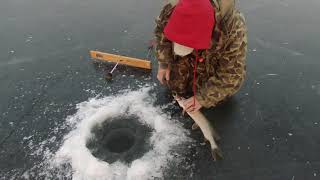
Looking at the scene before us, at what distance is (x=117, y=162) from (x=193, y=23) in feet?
4.04

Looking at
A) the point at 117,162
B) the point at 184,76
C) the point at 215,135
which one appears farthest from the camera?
the point at 184,76

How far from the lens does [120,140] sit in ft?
9.64

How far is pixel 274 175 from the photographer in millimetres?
2635

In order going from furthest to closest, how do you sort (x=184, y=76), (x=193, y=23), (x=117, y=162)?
(x=184, y=76) → (x=117, y=162) → (x=193, y=23)

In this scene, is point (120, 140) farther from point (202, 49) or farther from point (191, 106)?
point (202, 49)

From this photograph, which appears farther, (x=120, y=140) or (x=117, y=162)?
(x=120, y=140)

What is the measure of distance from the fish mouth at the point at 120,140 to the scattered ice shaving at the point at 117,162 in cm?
4

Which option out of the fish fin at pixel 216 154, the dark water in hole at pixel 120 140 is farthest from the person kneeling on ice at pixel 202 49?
the dark water in hole at pixel 120 140

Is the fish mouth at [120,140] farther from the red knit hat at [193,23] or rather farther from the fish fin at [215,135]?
the red knit hat at [193,23]

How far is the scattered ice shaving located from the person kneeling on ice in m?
0.28

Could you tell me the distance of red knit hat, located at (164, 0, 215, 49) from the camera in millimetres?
2092

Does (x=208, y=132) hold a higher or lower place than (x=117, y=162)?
higher

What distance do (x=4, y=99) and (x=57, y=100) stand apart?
496 mm

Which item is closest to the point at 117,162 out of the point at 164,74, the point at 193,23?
the point at 164,74
